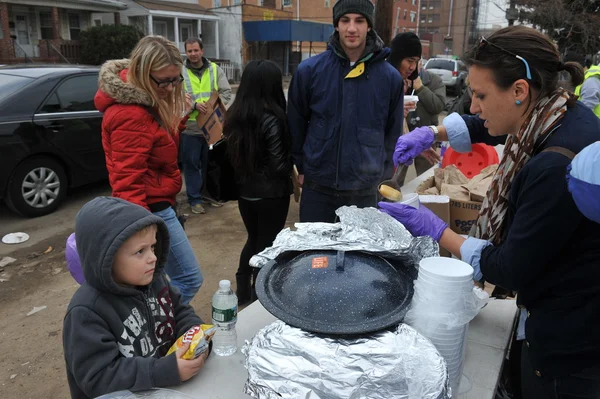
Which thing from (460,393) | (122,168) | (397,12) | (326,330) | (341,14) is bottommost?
(460,393)

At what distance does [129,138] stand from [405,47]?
2943 millimetres

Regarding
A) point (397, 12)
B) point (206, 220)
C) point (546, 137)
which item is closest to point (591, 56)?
point (206, 220)

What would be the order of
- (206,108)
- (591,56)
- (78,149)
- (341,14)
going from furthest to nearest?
(591,56) → (78,149) → (206,108) → (341,14)

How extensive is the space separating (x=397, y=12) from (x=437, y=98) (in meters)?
55.8

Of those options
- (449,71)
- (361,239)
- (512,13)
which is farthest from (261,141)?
(512,13)

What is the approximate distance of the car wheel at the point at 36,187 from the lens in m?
5.07

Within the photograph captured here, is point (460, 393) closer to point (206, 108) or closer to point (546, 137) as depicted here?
point (546, 137)

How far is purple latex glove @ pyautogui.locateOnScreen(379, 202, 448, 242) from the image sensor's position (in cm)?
180

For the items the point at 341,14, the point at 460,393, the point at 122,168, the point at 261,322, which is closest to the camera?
the point at 460,393

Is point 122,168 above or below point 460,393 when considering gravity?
above

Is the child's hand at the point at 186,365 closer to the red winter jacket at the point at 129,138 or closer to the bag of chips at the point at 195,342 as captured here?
the bag of chips at the point at 195,342

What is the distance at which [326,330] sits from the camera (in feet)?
4.03

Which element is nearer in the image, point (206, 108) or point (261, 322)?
point (261, 322)

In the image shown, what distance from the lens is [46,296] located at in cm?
379
